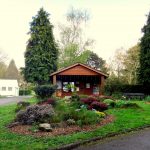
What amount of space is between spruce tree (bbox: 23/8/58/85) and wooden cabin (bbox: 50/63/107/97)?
30.7 feet

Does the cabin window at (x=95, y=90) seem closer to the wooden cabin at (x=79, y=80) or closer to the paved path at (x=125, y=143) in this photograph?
the wooden cabin at (x=79, y=80)

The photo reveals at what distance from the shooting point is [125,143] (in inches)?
466

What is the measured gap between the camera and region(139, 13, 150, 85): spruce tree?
4028 cm

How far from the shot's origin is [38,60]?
53156 millimetres

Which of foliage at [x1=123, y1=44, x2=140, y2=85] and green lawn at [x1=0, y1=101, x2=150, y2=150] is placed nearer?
green lawn at [x1=0, y1=101, x2=150, y2=150]

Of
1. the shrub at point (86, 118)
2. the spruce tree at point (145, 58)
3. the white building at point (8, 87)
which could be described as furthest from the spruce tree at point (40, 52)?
the shrub at point (86, 118)

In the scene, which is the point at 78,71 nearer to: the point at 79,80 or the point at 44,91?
the point at 79,80

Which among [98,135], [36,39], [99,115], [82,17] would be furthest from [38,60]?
[98,135]

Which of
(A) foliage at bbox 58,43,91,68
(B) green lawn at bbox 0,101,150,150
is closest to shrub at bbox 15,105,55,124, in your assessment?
(B) green lawn at bbox 0,101,150,150

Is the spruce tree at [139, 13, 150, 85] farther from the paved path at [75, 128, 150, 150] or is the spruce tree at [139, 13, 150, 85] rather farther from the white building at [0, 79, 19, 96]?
the white building at [0, 79, 19, 96]

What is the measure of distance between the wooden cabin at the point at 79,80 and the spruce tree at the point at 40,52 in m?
9.36

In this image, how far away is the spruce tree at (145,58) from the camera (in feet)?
132

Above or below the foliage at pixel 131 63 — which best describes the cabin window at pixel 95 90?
below

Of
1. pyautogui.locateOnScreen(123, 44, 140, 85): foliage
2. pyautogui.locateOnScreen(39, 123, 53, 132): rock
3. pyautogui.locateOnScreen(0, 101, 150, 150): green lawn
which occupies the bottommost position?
pyautogui.locateOnScreen(0, 101, 150, 150): green lawn
